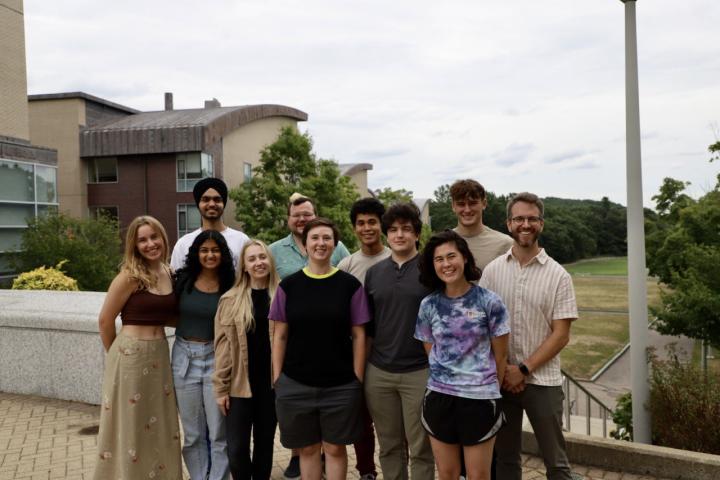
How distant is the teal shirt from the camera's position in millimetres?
4922

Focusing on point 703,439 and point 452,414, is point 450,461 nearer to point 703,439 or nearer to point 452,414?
point 452,414

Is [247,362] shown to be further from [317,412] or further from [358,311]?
[358,311]

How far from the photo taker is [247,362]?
4.16 meters

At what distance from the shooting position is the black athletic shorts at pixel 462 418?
351 cm

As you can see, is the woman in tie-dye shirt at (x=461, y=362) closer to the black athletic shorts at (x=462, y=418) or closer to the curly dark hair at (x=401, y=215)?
the black athletic shorts at (x=462, y=418)

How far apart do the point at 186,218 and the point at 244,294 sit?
36339 mm

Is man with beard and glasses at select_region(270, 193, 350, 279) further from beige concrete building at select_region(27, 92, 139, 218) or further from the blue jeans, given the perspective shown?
beige concrete building at select_region(27, 92, 139, 218)

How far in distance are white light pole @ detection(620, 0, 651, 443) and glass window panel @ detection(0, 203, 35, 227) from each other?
22.5 metres

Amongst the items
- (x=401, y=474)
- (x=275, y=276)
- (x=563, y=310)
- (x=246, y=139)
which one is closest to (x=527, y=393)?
(x=563, y=310)

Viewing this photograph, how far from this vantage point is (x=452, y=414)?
11.7 ft

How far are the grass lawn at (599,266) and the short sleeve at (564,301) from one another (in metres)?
111

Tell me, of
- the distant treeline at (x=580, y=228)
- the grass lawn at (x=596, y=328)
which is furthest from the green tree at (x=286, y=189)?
the distant treeline at (x=580, y=228)

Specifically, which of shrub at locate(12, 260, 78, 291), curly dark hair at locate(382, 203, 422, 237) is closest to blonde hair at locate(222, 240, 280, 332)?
curly dark hair at locate(382, 203, 422, 237)

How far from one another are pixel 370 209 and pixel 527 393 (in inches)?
64.6
